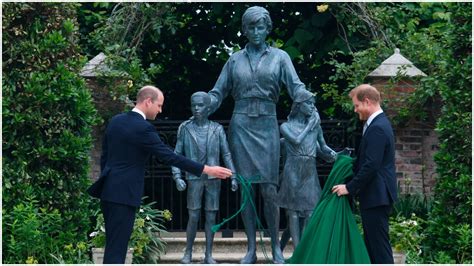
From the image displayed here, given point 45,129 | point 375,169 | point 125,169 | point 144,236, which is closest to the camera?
point 375,169

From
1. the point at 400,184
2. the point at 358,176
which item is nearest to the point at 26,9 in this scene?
the point at 358,176

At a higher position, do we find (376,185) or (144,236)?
(376,185)

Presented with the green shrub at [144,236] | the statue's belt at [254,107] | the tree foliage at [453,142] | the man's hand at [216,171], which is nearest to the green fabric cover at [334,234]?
the man's hand at [216,171]

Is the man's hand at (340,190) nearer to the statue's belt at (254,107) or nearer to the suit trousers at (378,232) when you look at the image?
the suit trousers at (378,232)

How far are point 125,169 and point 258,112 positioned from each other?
180 centimetres

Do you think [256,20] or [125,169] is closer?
[125,169]

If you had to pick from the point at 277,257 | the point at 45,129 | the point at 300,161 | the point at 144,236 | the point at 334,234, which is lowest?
the point at 277,257

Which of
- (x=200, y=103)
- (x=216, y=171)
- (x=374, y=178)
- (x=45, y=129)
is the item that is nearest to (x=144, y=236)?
(x=45, y=129)

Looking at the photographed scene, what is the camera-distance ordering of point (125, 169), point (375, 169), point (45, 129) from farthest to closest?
point (45, 129), point (125, 169), point (375, 169)

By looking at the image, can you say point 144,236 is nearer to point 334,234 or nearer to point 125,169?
point 125,169

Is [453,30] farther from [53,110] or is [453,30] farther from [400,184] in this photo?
[53,110]

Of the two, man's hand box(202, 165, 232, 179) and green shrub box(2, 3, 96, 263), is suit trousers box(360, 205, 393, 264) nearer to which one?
man's hand box(202, 165, 232, 179)

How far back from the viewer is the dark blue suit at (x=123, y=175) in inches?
301

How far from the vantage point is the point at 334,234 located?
25.2 ft
